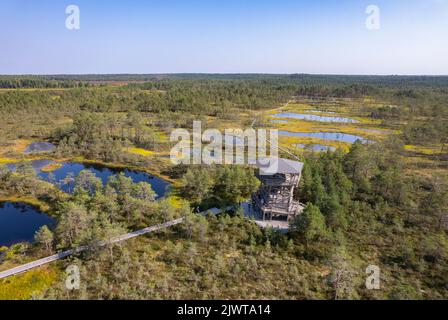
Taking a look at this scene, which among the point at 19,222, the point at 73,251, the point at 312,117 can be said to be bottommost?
the point at 19,222

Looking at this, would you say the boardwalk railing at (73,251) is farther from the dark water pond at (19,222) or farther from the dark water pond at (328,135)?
the dark water pond at (328,135)

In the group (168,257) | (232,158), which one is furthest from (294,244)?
(232,158)

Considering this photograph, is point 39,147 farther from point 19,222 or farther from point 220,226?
point 220,226

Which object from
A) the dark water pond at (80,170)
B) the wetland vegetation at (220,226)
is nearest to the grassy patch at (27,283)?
the wetland vegetation at (220,226)

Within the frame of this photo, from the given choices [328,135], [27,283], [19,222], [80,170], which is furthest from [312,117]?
[27,283]

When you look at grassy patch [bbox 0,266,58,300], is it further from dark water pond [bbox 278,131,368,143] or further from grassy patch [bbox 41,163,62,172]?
dark water pond [bbox 278,131,368,143]
